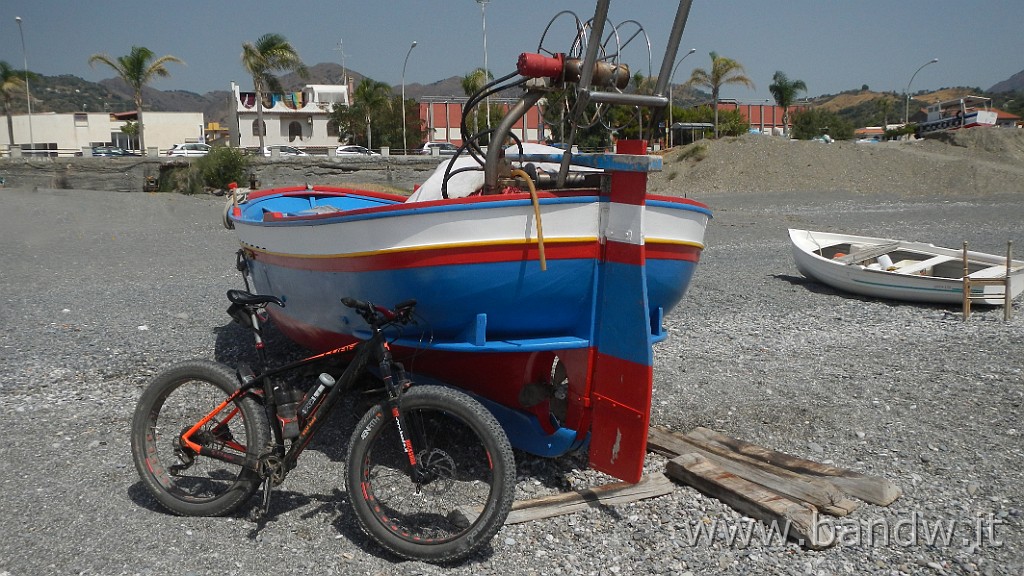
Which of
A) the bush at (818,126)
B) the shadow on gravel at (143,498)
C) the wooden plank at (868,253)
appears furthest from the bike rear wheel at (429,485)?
the bush at (818,126)

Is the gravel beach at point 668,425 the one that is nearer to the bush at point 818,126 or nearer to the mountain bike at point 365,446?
the mountain bike at point 365,446

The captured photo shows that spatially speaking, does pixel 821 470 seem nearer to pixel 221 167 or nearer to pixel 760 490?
pixel 760 490

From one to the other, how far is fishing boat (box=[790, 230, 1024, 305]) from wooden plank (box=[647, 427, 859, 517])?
595 cm

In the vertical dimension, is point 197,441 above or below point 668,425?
above

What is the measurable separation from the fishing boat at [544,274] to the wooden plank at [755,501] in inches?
20.0

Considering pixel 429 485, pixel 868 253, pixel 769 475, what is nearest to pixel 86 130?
pixel 868 253

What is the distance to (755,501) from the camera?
4.32 metres

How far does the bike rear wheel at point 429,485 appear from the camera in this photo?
375 cm

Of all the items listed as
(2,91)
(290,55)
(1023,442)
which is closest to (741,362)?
(1023,442)

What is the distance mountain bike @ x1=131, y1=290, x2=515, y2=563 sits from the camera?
12.5 feet

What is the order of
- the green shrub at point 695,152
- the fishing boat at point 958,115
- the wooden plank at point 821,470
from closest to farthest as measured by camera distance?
the wooden plank at point 821,470
the green shrub at point 695,152
the fishing boat at point 958,115

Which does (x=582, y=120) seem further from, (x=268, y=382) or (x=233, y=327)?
(x=233, y=327)

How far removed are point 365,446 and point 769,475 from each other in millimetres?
2301

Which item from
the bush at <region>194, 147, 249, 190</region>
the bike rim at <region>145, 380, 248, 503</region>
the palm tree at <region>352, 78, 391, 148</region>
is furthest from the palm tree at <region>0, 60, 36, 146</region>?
the bike rim at <region>145, 380, 248, 503</region>
